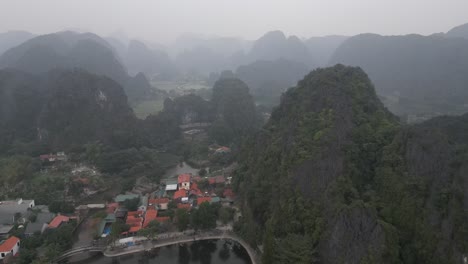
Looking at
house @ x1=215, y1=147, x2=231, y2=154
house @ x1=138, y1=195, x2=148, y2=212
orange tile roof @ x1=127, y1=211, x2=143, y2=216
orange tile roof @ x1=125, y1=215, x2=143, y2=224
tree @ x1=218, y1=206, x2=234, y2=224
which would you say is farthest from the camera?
house @ x1=215, y1=147, x2=231, y2=154

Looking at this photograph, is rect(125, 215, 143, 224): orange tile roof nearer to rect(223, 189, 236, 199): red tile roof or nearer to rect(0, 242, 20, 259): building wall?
rect(0, 242, 20, 259): building wall

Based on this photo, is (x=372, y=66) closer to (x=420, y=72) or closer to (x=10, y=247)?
(x=420, y=72)

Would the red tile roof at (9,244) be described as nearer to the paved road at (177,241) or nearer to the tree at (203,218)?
the paved road at (177,241)

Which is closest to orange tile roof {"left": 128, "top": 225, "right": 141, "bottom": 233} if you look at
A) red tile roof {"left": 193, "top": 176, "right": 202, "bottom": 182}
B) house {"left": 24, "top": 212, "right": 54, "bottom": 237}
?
house {"left": 24, "top": 212, "right": 54, "bottom": 237}

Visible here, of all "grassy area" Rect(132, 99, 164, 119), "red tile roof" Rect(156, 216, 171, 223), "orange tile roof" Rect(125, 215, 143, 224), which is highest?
"red tile roof" Rect(156, 216, 171, 223)

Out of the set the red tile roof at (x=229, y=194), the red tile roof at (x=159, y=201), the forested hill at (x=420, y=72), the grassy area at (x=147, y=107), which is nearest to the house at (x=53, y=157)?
the red tile roof at (x=159, y=201)

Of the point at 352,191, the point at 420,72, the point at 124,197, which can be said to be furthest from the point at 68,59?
the point at 420,72
